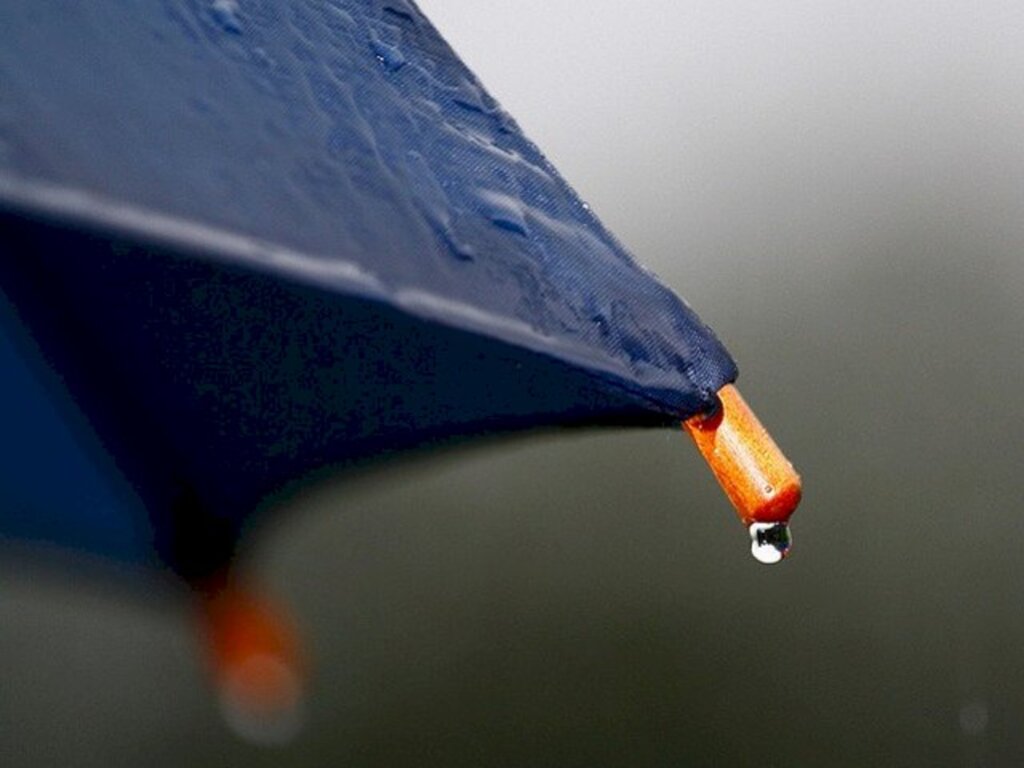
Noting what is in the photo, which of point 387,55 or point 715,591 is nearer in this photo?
point 387,55

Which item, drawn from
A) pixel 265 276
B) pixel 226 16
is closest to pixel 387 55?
pixel 226 16

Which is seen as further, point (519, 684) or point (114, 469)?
point (519, 684)

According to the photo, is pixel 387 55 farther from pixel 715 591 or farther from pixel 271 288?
pixel 715 591

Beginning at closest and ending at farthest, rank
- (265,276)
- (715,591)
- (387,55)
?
(265,276) → (387,55) → (715,591)

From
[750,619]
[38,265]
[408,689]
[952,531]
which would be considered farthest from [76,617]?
[38,265]

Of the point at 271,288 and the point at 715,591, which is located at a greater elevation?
the point at 271,288

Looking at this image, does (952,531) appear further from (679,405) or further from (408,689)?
(679,405)

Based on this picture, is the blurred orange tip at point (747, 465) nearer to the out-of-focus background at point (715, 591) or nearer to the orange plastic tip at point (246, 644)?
the orange plastic tip at point (246, 644)
